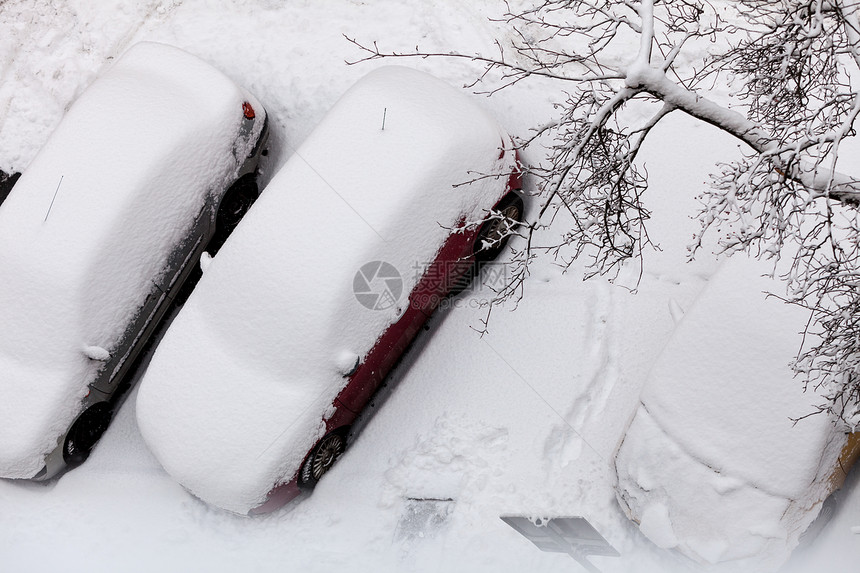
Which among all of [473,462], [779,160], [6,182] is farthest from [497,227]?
[6,182]

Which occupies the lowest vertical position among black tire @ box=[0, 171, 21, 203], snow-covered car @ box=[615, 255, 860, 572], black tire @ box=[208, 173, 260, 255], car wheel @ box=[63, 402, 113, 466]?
car wheel @ box=[63, 402, 113, 466]

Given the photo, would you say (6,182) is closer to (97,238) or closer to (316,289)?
(97,238)

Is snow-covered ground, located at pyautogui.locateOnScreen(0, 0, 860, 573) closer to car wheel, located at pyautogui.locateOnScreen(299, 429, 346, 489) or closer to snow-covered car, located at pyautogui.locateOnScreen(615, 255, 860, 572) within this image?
car wheel, located at pyautogui.locateOnScreen(299, 429, 346, 489)

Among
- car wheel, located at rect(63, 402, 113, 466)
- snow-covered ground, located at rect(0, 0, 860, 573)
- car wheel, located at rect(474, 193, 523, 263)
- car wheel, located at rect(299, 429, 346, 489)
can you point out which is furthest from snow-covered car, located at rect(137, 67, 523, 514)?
car wheel, located at rect(63, 402, 113, 466)

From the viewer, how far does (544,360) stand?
5367mm

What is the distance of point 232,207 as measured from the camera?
592 cm

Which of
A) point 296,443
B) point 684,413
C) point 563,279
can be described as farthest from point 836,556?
point 296,443

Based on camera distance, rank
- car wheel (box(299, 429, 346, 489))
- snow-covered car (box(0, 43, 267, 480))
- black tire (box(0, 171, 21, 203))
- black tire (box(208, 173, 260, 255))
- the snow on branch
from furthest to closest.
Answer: black tire (box(0, 171, 21, 203)) → black tire (box(208, 173, 260, 255)) → snow-covered car (box(0, 43, 267, 480)) → car wheel (box(299, 429, 346, 489)) → the snow on branch

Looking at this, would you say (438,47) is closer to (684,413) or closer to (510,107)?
(510,107)

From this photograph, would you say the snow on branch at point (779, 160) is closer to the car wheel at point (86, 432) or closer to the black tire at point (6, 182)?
the car wheel at point (86, 432)

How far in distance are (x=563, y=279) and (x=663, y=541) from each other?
2.12 meters

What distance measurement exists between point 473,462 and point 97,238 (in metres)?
3.44

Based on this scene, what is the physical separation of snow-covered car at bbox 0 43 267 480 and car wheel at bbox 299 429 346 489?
6.17ft

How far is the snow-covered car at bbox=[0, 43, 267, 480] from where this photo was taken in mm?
5168
